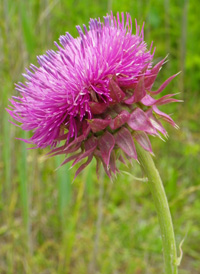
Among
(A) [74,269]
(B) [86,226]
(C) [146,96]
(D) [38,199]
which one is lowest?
(A) [74,269]

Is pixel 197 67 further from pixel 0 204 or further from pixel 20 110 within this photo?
pixel 20 110

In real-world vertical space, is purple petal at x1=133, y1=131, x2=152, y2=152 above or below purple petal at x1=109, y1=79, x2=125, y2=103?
below

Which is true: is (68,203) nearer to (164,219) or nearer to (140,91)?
(164,219)

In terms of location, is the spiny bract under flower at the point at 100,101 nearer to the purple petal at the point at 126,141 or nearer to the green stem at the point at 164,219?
the purple petal at the point at 126,141

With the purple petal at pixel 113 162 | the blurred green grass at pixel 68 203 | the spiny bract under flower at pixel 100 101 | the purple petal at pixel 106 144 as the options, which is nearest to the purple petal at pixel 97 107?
the spiny bract under flower at pixel 100 101

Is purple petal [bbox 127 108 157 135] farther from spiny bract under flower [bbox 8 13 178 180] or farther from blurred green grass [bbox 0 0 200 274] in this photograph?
blurred green grass [bbox 0 0 200 274]

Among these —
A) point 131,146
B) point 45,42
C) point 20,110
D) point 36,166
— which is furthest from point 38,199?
point 131,146

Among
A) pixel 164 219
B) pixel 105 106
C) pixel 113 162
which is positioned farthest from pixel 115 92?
pixel 164 219

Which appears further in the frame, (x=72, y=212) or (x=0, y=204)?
(x=72, y=212)

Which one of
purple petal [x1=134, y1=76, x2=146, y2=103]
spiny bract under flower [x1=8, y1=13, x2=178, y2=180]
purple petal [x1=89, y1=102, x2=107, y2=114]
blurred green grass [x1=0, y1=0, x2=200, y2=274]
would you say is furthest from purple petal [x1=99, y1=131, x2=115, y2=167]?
blurred green grass [x1=0, y1=0, x2=200, y2=274]
